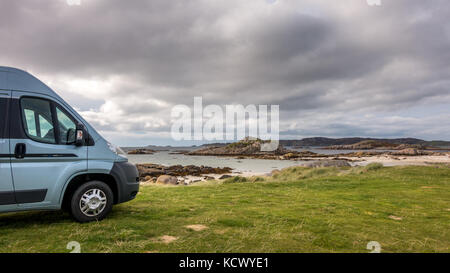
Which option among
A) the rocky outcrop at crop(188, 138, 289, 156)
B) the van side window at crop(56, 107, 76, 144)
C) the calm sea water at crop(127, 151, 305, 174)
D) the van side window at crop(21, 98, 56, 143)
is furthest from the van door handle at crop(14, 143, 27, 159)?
the rocky outcrop at crop(188, 138, 289, 156)

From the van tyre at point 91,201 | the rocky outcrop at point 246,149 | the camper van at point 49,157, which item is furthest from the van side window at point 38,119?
the rocky outcrop at point 246,149

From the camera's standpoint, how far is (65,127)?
234 inches

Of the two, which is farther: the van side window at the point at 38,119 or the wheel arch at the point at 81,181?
the wheel arch at the point at 81,181

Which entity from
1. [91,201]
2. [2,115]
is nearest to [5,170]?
[2,115]

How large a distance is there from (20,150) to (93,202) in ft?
6.35

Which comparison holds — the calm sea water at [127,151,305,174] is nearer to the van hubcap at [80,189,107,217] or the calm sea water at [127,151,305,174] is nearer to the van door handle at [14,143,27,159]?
the van hubcap at [80,189,107,217]

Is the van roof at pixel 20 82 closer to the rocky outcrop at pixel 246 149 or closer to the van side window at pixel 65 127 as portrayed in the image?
the van side window at pixel 65 127

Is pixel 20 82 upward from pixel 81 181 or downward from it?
upward

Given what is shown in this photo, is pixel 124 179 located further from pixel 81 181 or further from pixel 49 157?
pixel 49 157

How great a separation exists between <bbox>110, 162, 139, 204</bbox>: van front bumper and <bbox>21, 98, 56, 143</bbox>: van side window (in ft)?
5.21

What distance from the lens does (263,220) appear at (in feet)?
21.2

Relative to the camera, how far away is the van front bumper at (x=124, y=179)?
6324 mm

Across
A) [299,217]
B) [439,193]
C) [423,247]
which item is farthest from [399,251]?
[439,193]

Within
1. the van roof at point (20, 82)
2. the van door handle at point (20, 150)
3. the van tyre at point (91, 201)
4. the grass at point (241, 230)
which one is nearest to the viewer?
the grass at point (241, 230)
